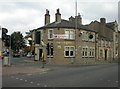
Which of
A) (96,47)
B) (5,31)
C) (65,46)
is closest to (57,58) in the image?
(65,46)

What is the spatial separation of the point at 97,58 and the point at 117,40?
17829mm

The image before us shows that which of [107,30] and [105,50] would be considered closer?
[105,50]

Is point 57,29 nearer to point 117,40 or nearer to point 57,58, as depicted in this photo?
point 57,58

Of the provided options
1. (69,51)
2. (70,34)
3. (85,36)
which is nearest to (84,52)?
(85,36)

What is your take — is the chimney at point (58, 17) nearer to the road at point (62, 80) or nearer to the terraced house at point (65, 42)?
the terraced house at point (65, 42)

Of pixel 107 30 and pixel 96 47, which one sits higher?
pixel 107 30

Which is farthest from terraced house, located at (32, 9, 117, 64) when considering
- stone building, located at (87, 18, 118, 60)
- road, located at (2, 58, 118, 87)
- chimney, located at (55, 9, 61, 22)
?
road, located at (2, 58, 118, 87)

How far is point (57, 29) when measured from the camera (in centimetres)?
4797

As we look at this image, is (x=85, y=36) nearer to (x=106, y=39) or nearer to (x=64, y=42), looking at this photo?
(x=64, y=42)

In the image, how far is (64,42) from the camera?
47.5m

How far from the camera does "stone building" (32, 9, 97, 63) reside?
4712 centimetres

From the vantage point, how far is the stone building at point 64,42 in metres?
47.1

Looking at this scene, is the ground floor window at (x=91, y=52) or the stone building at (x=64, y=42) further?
the ground floor window at (x=91, y=52)

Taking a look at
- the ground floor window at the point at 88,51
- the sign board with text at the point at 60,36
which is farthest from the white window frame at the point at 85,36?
the sign board with text at the point at 60,36
